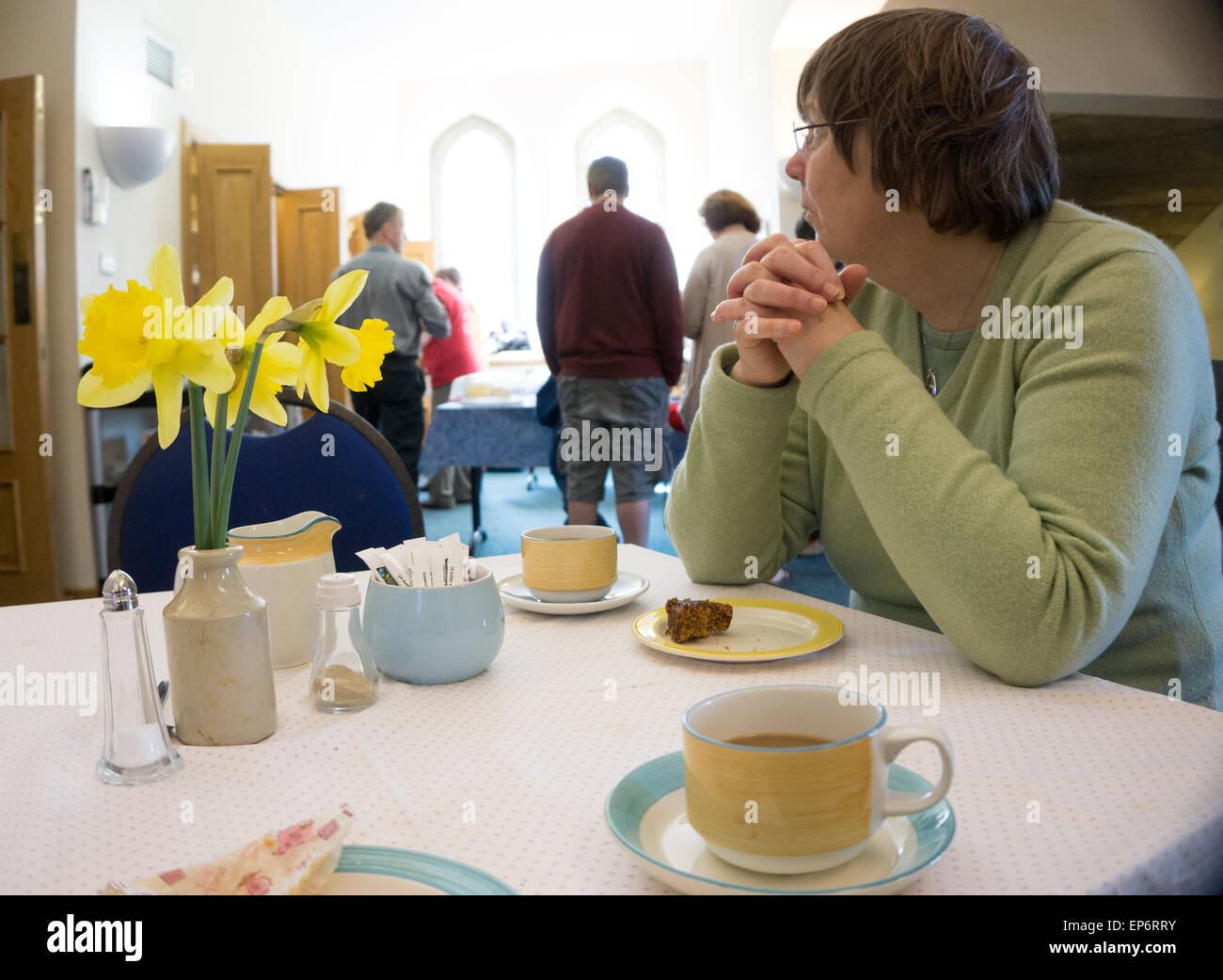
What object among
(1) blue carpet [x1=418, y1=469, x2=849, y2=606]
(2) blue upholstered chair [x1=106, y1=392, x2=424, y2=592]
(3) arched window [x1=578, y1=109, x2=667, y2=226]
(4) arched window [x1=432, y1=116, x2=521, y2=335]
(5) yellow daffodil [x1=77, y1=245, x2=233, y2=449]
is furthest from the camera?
(4) arched window [x1=432, y1=116, x2=521, y2=335]

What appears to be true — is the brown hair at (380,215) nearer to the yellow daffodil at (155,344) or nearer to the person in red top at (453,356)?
the person in red top at (453,356)

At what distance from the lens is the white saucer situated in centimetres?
91

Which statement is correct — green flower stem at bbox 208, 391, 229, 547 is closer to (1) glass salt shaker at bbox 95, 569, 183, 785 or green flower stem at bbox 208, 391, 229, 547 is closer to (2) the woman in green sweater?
(1) glass salt shaker at bbox 95, 569, 183, 785

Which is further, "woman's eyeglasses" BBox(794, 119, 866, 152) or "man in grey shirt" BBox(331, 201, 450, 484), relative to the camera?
"man in grey shirt" BBox(331, 201, 450, 484)

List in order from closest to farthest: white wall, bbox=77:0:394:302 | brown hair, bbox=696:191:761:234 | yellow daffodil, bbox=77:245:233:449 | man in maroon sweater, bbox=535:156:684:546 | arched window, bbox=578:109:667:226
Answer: yellow daffodil, bbox=77:245:233:449 → man in maroon sweater, bbox=535:156:684:546 → brown hair, bbox=696:191:761:234 → white wall, bbox=77:0:394:302 → arched window, bbox=578:109:667:226

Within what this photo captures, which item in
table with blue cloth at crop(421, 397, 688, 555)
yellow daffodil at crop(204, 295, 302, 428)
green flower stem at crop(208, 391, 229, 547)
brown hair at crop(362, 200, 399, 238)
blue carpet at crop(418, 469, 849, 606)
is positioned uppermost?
brown hair at crop(362, 200, 399, 238)

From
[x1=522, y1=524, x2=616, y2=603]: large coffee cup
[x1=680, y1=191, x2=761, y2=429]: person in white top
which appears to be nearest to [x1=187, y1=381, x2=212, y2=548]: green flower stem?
[x1=522, y1=524, x2=616, y2=603]: large coffee cup

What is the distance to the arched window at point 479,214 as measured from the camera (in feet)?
30.1

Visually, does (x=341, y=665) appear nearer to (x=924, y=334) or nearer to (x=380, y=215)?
(x=924, y=334)

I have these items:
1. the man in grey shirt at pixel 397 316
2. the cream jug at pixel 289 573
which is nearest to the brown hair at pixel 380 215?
the man in grey shirt at pixel 397 316

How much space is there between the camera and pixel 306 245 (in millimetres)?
5770

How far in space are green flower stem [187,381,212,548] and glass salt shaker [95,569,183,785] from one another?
2.2 inches

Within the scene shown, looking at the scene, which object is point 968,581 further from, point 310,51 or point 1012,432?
point 310,51

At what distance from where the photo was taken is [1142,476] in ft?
2.40
